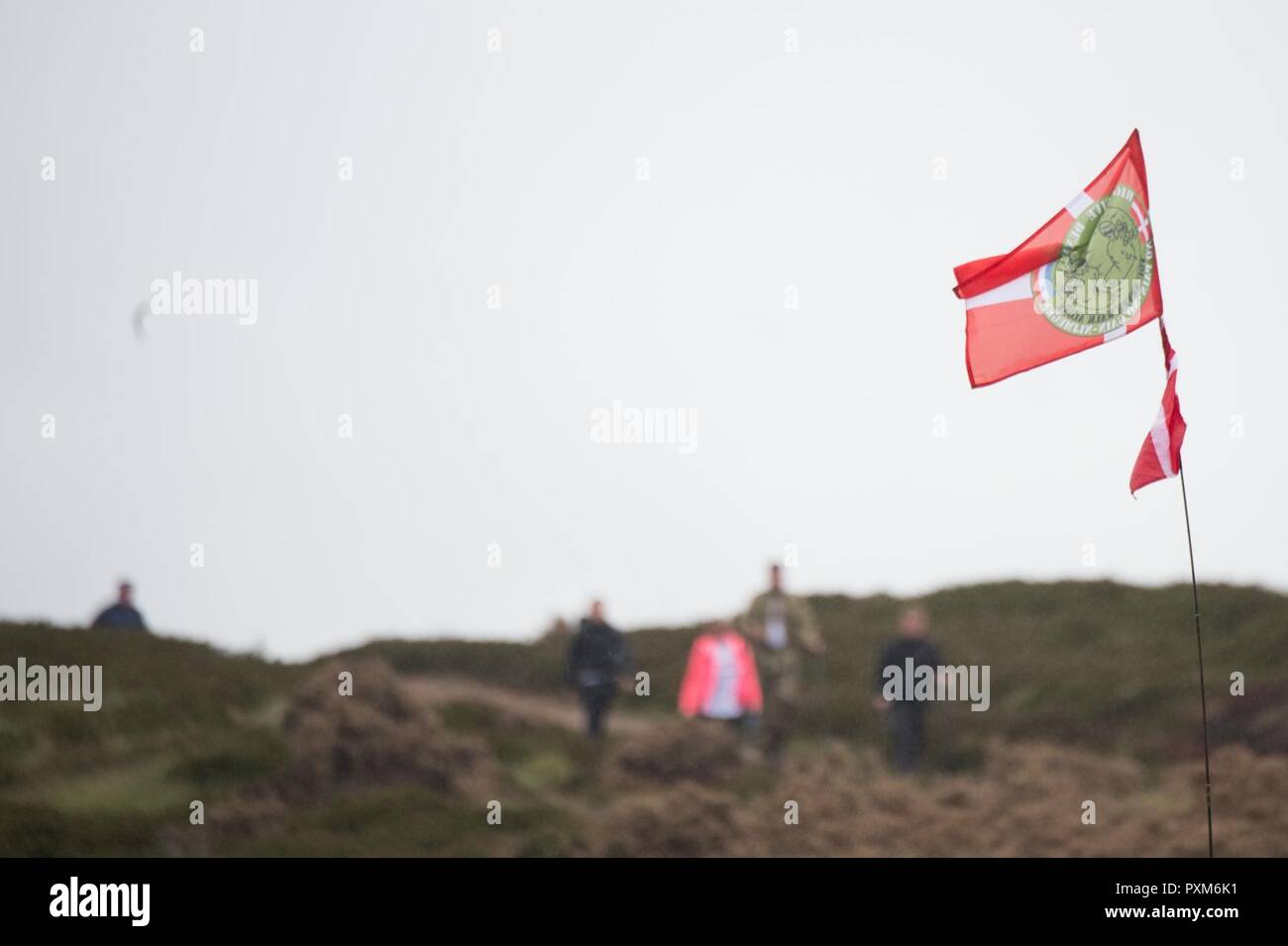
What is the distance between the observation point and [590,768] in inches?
771

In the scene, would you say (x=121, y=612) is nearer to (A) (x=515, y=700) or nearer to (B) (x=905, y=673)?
(A) (x=515, y=700)

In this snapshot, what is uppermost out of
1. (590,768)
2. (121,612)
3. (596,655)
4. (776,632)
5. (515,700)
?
(121,612)

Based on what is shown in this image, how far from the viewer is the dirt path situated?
23203mm

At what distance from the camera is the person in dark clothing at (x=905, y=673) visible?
17.4 m

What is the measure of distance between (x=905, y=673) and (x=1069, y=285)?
6320 millimetres

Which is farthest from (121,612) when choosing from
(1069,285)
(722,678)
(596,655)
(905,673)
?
(1069,285)

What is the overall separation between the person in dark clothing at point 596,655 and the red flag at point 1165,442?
778 cm

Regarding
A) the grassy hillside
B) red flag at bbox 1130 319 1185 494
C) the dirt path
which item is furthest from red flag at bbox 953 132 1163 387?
the dirt path

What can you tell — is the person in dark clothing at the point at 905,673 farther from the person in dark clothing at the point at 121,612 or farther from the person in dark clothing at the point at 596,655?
the person in dark clothing at the point at 121,612

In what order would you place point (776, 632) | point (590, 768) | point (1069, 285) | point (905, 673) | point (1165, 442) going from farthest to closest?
1. point (590, 768)
2. point (776, 632)
3. point (905, 673)
4. point (1069, 285)
5. point (1165, 442)

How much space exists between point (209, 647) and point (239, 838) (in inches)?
338

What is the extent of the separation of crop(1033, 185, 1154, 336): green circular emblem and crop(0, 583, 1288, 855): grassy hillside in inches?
253
